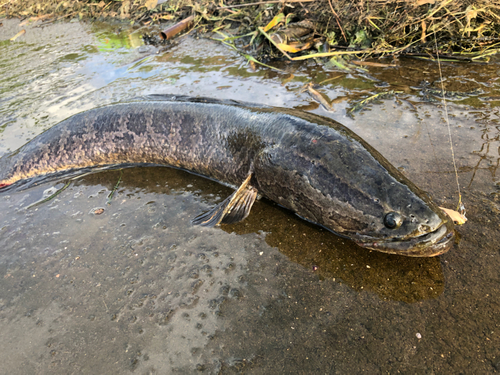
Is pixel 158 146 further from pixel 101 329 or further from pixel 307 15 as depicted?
pixel 307 15

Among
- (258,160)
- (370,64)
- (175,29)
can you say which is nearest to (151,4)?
(175,29)

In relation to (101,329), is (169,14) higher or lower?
higher

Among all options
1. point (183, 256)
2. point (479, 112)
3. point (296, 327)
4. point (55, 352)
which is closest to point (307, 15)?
point (479, 112)

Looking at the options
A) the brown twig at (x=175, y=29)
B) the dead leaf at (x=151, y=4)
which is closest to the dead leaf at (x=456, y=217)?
the brown twig at (x=175, y=29)

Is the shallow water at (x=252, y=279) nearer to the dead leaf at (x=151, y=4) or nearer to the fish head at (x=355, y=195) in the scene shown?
the fish head at (x=355, y=195)

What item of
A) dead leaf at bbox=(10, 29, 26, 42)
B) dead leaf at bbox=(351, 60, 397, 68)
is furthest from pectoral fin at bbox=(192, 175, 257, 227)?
dead leaf at bbox=(10, 29, 26, 42)

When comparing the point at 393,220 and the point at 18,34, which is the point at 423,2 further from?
the point at 18,34

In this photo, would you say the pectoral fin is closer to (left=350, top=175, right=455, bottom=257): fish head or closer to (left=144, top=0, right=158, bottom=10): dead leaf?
(left=350, top=175, right=455, bottom=257): fish head

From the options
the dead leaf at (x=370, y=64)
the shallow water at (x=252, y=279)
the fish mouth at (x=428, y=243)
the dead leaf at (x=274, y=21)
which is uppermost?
the dead leaf at (x=274, y=21)
